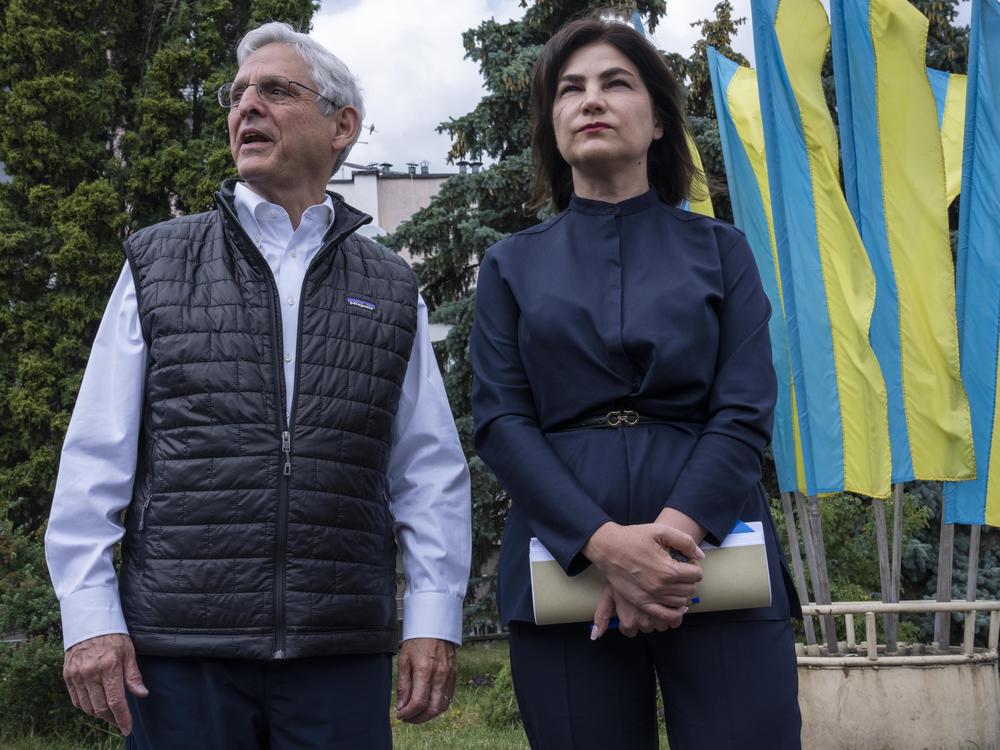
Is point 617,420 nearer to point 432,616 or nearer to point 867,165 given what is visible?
point 432,616

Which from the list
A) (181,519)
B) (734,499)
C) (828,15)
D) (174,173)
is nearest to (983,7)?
(828,15)

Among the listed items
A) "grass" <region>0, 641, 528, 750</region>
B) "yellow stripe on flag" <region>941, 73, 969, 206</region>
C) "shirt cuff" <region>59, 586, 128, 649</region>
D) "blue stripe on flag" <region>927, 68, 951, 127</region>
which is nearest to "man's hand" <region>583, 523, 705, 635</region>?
"shirt cuff" <region>59, 586, 128, 649</region>

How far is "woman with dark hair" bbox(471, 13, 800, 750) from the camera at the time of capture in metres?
1.97

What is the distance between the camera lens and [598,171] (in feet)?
7.69

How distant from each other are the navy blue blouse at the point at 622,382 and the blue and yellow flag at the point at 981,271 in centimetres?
430

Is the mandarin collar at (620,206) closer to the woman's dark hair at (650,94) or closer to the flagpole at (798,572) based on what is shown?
the woman's dark hair at (650,94)

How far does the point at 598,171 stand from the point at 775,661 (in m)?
1.04

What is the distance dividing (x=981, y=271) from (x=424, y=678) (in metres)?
4.90

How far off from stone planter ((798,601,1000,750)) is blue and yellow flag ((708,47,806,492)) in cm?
93

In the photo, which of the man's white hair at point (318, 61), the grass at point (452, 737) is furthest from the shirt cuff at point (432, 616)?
the grass at point (452, 737)

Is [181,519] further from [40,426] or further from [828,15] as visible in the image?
[40,426]

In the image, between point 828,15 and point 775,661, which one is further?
point 828,15

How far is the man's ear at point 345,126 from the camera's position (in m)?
2.77

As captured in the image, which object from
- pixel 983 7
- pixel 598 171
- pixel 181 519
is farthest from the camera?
pixel 983 7
